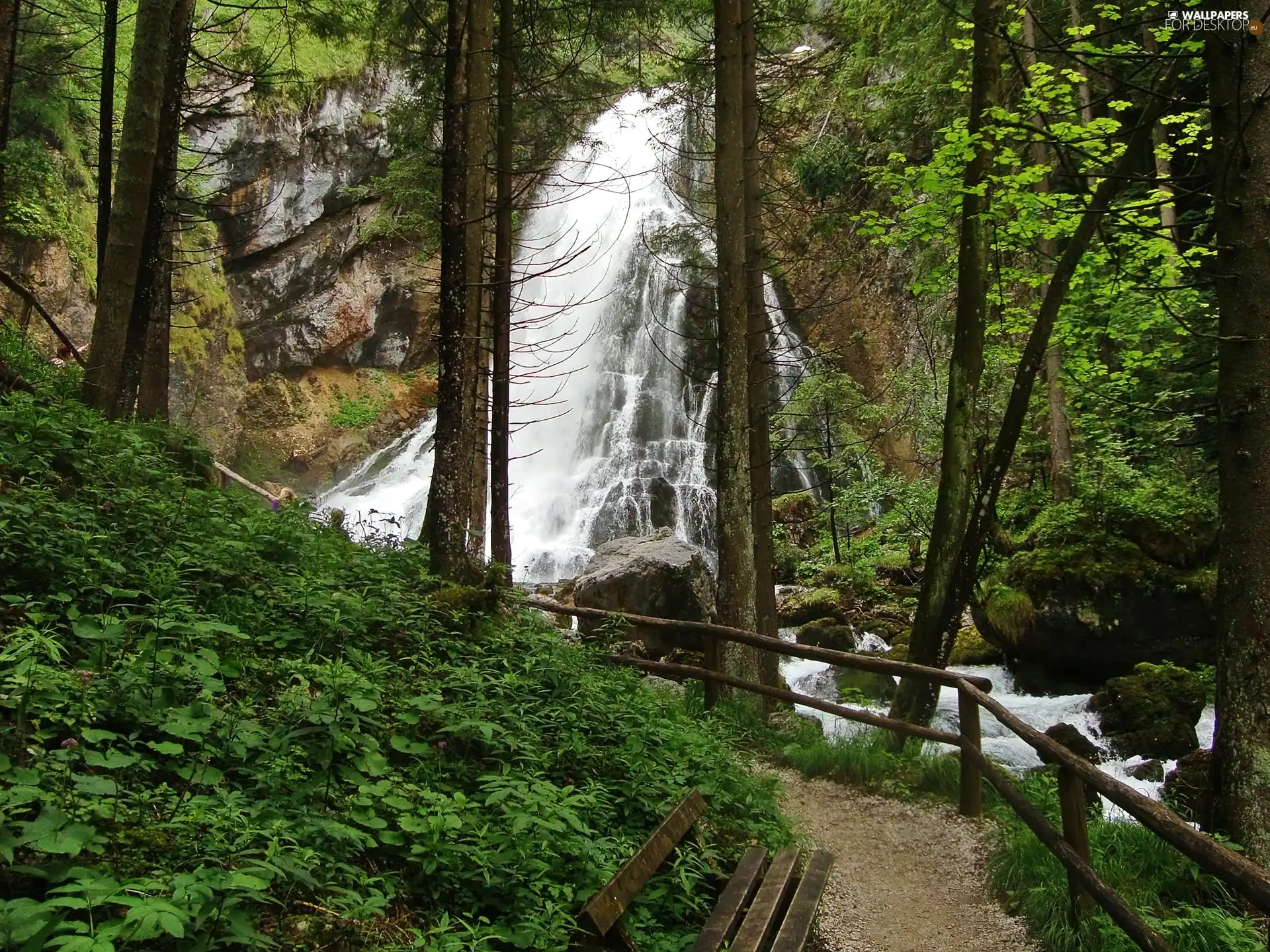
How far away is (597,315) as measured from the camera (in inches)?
1004

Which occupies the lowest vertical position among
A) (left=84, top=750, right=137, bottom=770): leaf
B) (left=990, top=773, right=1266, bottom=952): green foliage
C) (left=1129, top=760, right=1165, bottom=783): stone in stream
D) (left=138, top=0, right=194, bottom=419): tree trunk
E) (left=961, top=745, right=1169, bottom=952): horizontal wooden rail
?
(left=1129, top=760, right=1165, bottom=783): stone in stream

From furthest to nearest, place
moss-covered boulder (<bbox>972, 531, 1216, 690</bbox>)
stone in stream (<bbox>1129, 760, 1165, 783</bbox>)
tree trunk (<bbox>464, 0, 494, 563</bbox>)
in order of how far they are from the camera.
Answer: moss-covered boulder (<bbox>972, 531, 1216, 690</bbox>)
stone in stream (<bbox>1129, 760, 1165, 783</bbox>)
tree trunk (<bbox>464, 0, 494, 563</bbox>)

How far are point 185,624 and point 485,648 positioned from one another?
2.06 metres

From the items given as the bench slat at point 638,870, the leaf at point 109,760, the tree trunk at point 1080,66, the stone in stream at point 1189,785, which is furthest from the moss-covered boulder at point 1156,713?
the leaf at point 109,760

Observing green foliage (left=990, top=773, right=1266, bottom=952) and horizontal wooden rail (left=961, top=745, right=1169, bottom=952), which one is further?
green foliage (left=990, top=773, right=1266, bottom=952)

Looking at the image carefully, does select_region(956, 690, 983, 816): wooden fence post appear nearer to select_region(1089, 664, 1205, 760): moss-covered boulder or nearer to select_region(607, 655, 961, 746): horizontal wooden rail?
select_region(607, 655, 961, 746): horizontal wooden rail

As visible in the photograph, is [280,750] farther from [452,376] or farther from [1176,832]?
[452,376]

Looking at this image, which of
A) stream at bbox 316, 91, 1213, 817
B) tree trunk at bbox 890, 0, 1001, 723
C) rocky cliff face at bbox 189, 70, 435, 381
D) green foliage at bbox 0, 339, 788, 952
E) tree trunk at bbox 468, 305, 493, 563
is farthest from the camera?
rocky cliff face at bbox 189, 70, 435, 381

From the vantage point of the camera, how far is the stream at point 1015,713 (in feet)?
27.7

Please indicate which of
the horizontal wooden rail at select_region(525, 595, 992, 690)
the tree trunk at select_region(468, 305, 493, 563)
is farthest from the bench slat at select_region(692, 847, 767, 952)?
the tree trunk at select_region(468, 305, 493, 563)

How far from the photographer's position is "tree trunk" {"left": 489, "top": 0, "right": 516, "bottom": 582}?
9.96 m

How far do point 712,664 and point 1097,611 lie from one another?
628 centimetres

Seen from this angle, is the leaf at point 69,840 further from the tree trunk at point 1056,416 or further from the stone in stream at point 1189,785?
the tree trunk at point 1056,416

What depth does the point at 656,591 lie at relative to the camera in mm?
11391
